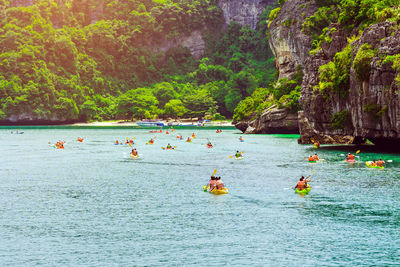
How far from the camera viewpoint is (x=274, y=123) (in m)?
124

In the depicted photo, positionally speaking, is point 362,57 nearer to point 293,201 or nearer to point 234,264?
point 293,201

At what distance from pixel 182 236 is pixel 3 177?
3366cm

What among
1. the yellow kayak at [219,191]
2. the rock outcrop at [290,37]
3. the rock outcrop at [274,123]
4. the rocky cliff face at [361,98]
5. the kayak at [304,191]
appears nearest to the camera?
the kayak at [304,191]

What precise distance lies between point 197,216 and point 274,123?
3584 inches

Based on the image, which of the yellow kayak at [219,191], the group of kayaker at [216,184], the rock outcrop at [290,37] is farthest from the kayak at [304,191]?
the rock outcrop at [290,37]

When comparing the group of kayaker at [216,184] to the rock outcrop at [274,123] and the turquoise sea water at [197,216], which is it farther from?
the rock outcrop at [274,123]

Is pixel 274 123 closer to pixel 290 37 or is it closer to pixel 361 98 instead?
pixel 290 37

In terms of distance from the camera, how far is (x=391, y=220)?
111 feet

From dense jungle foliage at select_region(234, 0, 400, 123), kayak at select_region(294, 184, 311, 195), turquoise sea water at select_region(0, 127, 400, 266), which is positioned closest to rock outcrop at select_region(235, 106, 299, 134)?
dense jungle foliage at select_region(234, 0, 400, 123)

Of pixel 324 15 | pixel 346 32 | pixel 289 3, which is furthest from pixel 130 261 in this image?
pixel 289 3

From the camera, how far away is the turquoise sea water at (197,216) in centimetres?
2734

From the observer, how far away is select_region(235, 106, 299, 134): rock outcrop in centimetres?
12129

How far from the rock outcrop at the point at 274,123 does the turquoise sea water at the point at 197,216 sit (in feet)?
190

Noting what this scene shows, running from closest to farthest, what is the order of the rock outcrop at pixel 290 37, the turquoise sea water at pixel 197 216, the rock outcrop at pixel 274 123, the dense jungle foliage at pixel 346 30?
the turquoise sea water at pixel 197 216, the dense jungle foliage at pixel 346 30, the rock outcrop at pixel 290 37, the rock outcrop at pixel 274 123
